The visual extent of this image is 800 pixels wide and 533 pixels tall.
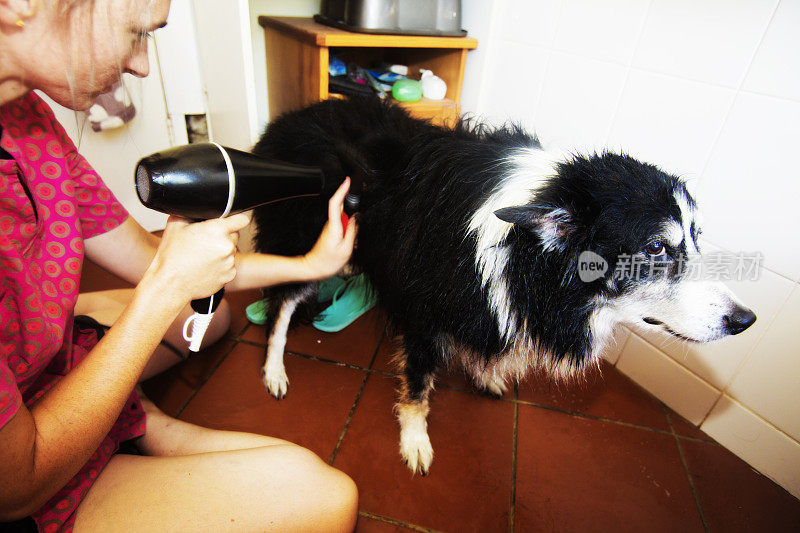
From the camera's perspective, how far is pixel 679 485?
4.38 feet

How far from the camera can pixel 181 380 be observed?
4.73ft

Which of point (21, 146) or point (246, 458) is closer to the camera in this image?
point (21, 146)

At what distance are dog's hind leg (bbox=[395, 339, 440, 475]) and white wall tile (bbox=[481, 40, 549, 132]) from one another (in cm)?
101

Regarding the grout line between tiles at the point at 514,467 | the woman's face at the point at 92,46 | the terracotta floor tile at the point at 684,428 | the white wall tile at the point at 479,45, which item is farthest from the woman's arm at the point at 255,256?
the terracotta floor tile at the point at 684,428

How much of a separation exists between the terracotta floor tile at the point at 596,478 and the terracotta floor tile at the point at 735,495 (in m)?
0.05

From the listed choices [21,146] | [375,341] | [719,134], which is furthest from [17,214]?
[719,134]

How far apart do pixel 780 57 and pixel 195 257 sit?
151cm

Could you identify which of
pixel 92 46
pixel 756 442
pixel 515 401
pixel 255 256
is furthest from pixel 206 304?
pixel 756 442

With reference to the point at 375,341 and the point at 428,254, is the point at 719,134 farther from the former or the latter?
the point at 375,341

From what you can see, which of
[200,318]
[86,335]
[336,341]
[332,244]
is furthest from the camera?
[336,341]

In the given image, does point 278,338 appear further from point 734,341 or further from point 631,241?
point 734,341

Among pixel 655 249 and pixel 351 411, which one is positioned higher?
pixel 655 249

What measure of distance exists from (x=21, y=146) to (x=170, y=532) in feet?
2.27

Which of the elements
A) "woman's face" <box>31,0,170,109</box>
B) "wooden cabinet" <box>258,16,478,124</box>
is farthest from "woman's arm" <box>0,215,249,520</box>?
"wooden cabinet" <box>258,16,478,124</box>
